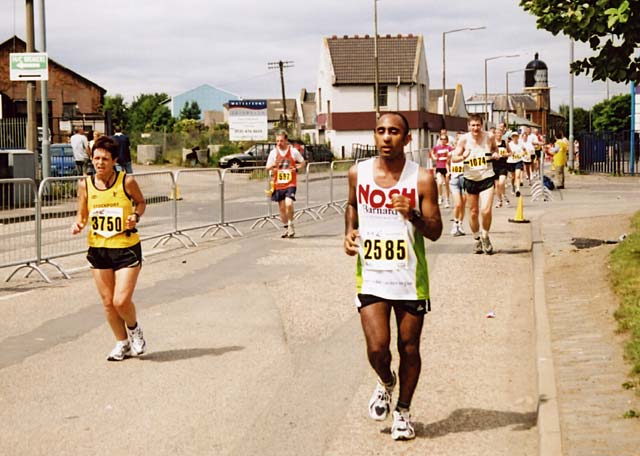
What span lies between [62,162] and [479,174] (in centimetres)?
2270

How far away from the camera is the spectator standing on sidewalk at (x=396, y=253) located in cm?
578

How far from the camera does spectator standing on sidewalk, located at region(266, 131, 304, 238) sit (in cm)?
1769

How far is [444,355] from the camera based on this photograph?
8.09 m

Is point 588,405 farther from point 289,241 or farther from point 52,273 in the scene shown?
point 289,241

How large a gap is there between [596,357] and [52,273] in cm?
821

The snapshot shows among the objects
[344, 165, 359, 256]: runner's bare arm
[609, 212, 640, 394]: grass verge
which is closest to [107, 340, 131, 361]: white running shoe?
[344, 165, 359, 256]: runner's bare arm

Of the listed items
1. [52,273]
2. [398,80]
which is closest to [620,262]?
[52,273]

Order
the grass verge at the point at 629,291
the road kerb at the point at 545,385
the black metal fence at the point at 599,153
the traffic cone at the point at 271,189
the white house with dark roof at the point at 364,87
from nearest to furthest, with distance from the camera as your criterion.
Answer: the road kerb at the point at 545,385 < the grass verge at the point at 629,291 < the traffic cone at the point at 271,189 < the black metal fence at the point at 599,153 < the white house with dark roof at the point at 364,87

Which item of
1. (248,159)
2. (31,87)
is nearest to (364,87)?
(248,159)

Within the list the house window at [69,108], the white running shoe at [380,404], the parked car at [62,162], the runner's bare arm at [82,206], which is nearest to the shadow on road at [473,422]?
the white running shoe at [380,404]

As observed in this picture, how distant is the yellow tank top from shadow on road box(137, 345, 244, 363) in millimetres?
907

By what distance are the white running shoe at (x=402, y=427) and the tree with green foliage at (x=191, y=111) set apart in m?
126

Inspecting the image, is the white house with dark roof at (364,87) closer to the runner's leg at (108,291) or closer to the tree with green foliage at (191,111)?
the tree with green foliage at (191,111)

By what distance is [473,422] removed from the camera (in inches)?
243
